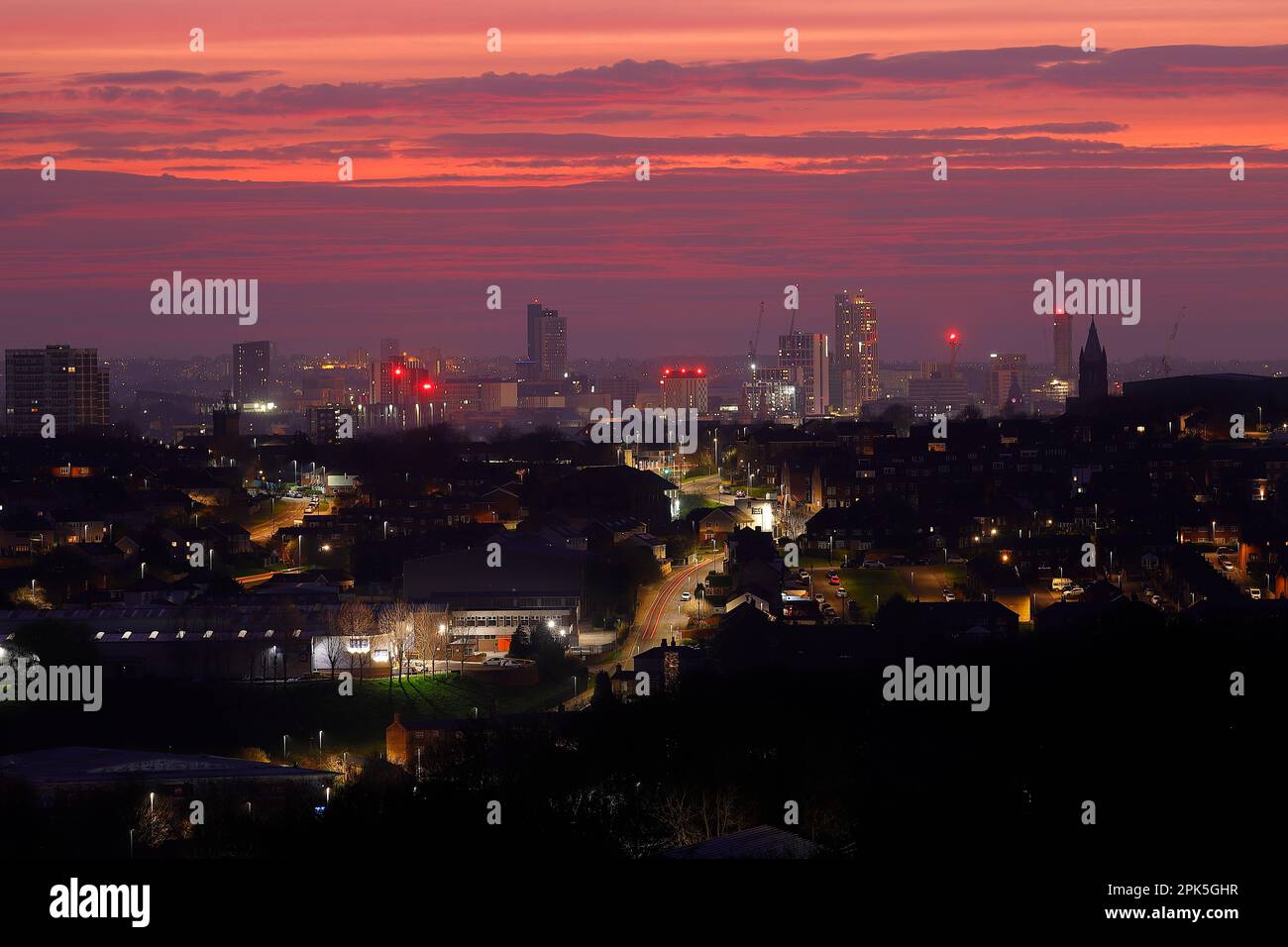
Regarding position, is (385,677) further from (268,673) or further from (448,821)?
(448,821)

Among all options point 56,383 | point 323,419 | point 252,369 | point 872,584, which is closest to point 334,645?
point 872,584

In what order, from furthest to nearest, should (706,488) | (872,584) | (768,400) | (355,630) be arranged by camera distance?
(768,400) → (706,488) → (872,584) → (355,630)

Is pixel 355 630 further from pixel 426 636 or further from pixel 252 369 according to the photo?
pixel 252 369

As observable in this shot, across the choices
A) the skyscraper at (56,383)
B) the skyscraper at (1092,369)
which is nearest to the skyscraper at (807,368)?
the skyscraper at (1092,369)
